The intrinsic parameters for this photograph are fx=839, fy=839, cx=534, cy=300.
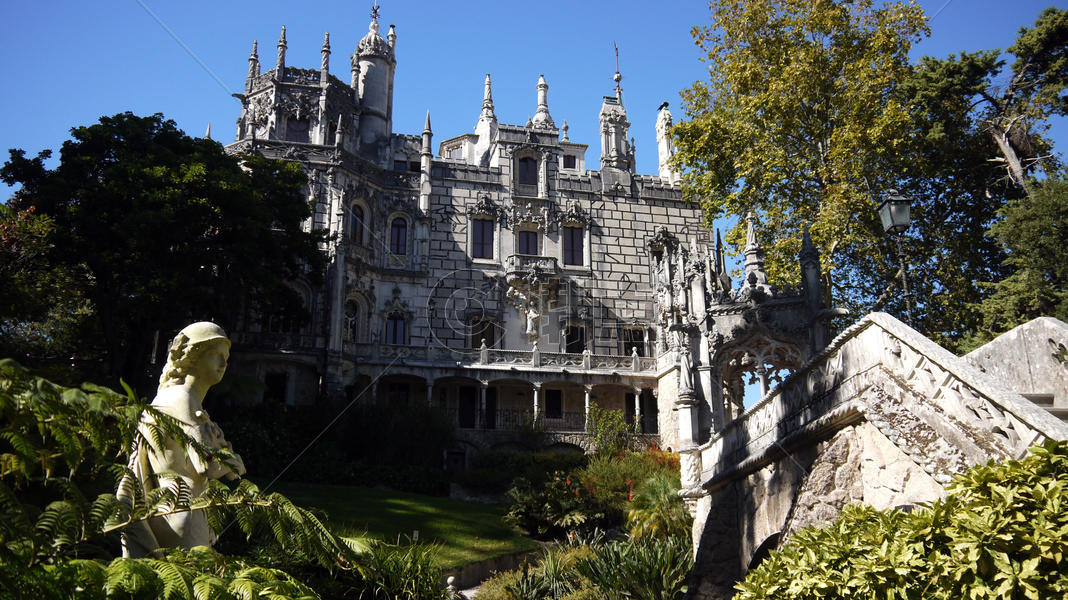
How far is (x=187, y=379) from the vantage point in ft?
17.8

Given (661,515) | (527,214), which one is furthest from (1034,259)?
(527,214)

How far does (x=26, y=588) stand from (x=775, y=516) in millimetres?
9243

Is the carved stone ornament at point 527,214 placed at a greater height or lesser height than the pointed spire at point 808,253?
greater

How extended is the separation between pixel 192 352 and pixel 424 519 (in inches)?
652

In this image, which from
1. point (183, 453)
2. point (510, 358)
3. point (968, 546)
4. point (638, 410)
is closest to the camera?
point (183, 453)

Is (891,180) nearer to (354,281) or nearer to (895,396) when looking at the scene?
(895,396)

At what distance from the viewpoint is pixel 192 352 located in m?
5.41

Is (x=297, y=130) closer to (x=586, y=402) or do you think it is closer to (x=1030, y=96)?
(x=586, y=402)

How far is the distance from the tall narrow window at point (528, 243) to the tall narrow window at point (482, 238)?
1.41 meters

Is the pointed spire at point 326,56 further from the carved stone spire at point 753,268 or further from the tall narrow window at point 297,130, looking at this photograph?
the carved stone spire at point 753,268

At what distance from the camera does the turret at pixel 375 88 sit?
39.0m

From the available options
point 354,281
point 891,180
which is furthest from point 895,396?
point 354,281

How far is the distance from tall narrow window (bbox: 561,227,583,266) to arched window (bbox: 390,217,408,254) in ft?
23.6

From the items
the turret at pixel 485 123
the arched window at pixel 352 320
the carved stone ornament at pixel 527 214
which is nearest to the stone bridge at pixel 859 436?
the arched window at pixel 352 320
